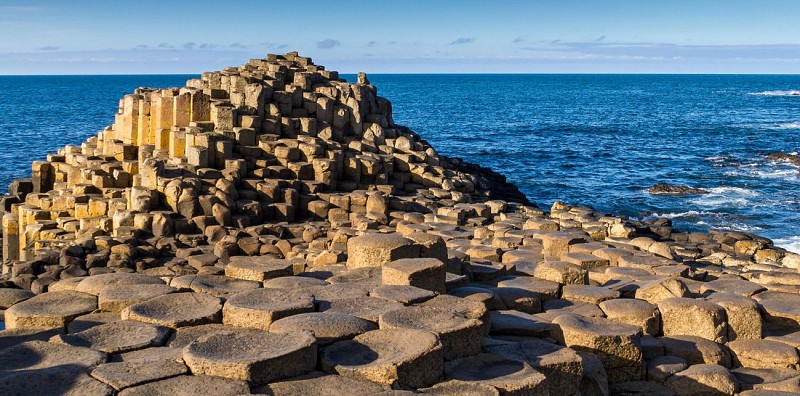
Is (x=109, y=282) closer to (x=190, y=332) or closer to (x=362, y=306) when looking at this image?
(x=190, y=332)

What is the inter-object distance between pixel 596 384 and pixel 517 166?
35775 mm

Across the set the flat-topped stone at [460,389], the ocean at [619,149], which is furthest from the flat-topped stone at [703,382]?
the ocean at [619,149]

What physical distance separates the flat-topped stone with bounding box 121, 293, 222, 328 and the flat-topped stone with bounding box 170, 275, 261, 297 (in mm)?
485

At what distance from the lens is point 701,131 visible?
6381 cm

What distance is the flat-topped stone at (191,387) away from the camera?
635 centimetres

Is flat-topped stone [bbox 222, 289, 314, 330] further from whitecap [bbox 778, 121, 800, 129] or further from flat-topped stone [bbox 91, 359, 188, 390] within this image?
whitecap [bbox 778, 121, 800, 129]

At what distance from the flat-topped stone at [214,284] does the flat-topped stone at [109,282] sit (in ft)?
1.03

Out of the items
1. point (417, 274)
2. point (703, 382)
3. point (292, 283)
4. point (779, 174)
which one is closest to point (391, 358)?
point (417, 274)

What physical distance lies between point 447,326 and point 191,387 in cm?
252

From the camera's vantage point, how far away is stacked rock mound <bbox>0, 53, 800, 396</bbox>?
23.4 ft

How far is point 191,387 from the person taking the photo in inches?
254

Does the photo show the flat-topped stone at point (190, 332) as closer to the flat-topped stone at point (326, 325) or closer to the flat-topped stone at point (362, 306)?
the flat-topped stone at point (326, 325)

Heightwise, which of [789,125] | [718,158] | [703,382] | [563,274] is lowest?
[718,158]

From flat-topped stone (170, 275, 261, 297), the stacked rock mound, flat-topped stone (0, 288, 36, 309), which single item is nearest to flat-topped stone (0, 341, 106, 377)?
the stacked rock mound
